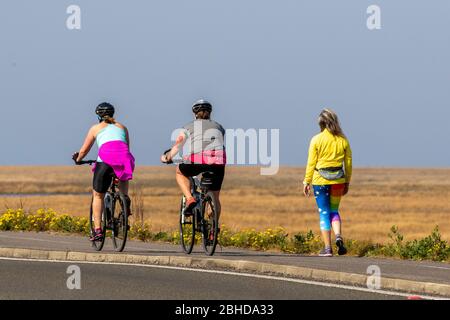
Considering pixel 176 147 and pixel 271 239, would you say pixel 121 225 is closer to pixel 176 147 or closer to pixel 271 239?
pixel 176 147

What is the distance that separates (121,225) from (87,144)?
1252mm

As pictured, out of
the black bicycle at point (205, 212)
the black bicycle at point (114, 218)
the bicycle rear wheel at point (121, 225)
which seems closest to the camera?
the black bicycle at point (205, 212)

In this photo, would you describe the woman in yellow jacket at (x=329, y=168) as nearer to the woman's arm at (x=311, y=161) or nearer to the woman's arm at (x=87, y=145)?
the woman's arm at (x=311, y=161)

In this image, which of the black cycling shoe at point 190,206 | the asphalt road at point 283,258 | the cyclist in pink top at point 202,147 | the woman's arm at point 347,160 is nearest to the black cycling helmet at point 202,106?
the cyclist in pink top at point 202,147

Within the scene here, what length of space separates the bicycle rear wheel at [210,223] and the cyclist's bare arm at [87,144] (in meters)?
1.93

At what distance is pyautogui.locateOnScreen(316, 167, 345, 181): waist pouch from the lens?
16.4 metres

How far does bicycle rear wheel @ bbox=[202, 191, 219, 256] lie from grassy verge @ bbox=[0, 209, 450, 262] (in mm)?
3383

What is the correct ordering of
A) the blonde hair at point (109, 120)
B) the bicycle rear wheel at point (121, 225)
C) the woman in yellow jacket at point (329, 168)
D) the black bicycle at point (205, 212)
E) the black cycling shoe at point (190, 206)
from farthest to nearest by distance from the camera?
the woman in yellow jacket at point (329, 168)
the blonde hair at point (109, 120)
the bicycle rear wheel at point (121, 225)
the black cycling shoe at point (190, 206)
the black bicycle at point (205, 212)

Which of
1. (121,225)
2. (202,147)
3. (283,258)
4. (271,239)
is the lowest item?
(283,258)

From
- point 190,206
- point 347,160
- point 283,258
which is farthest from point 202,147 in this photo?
point 347,160

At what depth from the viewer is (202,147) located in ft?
50.3

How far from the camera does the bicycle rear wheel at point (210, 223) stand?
1514 cm

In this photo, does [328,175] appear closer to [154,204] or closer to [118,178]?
[118,178]

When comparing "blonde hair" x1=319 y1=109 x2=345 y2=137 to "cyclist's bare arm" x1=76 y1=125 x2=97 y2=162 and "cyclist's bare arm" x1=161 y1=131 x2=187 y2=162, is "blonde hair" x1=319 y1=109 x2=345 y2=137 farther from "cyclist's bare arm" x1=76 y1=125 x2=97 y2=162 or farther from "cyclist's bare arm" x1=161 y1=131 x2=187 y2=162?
"cyclist's bare arm" x1=76 y1=125 x2=97 y2=162
